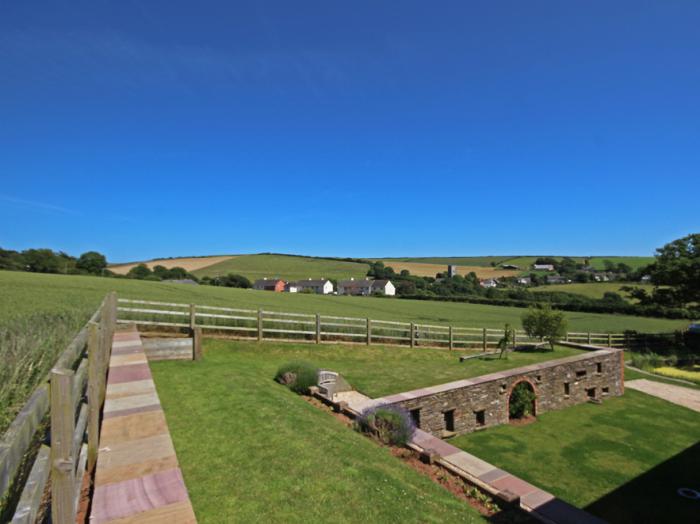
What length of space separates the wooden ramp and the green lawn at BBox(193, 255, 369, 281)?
68.5 metres

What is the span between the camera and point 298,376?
990 cm

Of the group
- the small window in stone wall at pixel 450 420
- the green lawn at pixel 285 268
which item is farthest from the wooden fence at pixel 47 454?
the green lawn at pixel 285 268

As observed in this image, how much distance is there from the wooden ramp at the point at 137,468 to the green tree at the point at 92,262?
57.8m

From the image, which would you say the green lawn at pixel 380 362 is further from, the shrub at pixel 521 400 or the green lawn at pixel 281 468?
the green lawn at pixel 281 468

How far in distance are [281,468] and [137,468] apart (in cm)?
186

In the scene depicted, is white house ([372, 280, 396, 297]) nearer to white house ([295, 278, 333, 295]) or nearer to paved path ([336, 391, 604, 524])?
white house ([295, 278, 333, 295])

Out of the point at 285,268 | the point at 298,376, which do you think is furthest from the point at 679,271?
the point at 285,268

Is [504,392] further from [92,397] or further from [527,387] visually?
[92,397]

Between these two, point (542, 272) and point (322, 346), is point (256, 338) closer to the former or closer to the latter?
point (322, 346)

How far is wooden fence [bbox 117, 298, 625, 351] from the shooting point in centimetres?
1242

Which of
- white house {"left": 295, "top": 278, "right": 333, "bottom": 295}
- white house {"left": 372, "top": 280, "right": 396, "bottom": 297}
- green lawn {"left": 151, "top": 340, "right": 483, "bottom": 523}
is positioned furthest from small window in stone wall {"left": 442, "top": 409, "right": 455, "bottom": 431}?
white house {"left": 295, "top": 278, "right": 333, "bottom": 295}

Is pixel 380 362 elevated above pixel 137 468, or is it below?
below

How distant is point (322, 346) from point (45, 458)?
12.8 m

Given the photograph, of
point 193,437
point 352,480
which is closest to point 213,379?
point 193,437
